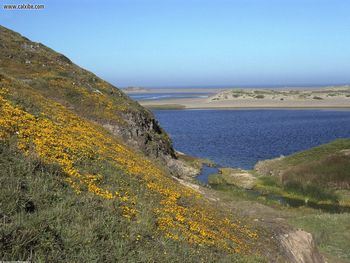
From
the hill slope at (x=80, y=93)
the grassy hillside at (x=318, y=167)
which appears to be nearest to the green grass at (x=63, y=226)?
the hill slope at (x=80, y=93)

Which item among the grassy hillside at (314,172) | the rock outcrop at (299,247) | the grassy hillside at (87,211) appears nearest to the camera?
the grassy hillside at (87,211)

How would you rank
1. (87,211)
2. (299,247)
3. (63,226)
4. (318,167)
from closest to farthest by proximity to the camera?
(63,226) → (87,211) → (299,247) → (318,167)

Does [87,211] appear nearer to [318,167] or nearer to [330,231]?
[330,231]

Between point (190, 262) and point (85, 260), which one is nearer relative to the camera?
point (85, 260)

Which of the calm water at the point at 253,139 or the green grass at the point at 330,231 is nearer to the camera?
the green grass at the point at 330,231

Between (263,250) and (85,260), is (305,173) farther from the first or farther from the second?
(85,260)

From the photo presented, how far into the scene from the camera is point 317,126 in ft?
405

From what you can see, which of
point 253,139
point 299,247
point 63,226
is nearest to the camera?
point 63,226

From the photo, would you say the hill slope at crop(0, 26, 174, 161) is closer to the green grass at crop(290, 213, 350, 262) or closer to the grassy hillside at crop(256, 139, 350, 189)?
the green grass at crop(290, 213, 350, 262)

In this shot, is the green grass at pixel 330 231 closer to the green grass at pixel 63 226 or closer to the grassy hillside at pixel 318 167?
the grassy hillside at pixel 318 167

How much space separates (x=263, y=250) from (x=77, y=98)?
27.5 metres

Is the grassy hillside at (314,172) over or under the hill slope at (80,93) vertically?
under

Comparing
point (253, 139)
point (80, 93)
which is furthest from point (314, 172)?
point (253, 139)

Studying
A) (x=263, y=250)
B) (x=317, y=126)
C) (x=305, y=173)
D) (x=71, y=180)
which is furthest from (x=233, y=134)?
(x=71, y=180)
